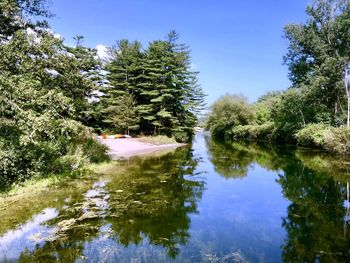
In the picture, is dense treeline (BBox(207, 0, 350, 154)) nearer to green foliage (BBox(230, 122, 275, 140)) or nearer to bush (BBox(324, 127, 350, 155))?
bush (BBox(324, 127, 350, 155))

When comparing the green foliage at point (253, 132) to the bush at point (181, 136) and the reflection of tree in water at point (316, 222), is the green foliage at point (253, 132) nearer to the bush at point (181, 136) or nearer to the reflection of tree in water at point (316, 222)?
the bush at point (181, 136)

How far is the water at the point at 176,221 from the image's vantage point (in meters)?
5.74

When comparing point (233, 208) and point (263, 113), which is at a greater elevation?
point (263, 113)

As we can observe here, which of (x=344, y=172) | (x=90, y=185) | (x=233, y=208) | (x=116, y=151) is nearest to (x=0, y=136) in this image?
(x=90, y=185)

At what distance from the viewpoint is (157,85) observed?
1320 inches

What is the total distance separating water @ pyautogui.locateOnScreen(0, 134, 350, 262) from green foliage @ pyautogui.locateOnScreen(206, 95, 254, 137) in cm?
3859

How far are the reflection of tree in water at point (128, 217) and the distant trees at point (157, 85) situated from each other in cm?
2191

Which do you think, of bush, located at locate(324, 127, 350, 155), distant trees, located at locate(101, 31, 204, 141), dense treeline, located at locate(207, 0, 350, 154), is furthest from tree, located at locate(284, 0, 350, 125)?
distant trees, located at locate(101, 31, 204, 141)

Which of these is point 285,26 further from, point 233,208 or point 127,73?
point 233,208

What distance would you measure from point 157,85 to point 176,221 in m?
27.1

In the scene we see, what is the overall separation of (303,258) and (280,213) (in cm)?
334

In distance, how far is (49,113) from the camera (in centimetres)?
1024

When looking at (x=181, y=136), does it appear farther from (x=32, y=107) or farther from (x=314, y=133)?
(x=32, y=107)

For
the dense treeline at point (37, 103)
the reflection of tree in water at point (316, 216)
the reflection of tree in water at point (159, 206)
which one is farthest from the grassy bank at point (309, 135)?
the dense treeline at point (37, 103)
